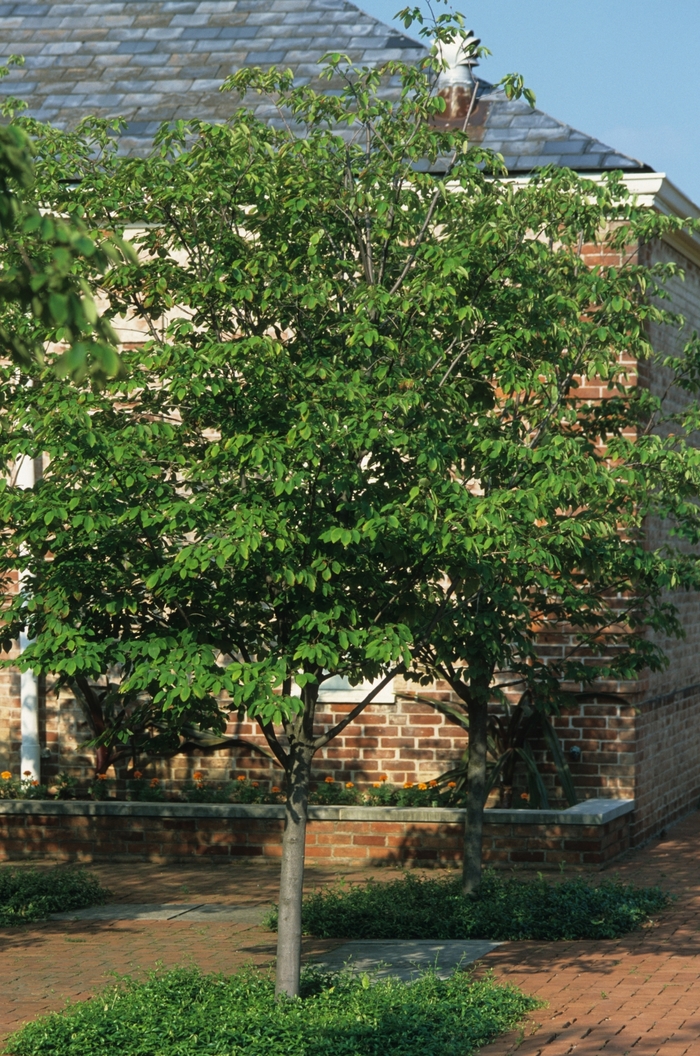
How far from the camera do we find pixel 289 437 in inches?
253

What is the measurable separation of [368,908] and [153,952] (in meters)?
1.42

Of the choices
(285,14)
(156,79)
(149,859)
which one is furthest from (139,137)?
(149,859)

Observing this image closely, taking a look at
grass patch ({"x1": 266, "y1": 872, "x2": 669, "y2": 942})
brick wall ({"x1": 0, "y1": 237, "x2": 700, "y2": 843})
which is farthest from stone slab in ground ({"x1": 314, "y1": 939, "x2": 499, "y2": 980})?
brick wall ({"x1": 0, "y1": 237, "x2": 700, "y2": 843})

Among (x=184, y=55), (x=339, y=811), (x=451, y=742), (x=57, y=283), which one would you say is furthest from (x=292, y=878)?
(x=184, y=55)

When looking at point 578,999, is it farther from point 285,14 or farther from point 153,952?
point 285,14

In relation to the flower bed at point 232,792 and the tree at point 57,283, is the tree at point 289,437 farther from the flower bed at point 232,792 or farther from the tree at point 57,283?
the flower bed at point 232,792

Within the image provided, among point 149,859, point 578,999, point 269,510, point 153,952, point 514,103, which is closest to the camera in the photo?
point 269,510

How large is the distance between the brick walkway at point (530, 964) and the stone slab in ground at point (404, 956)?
18cm

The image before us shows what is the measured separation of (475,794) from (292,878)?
292 cm

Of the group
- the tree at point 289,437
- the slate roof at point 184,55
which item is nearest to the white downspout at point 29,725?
the slate roof at point 184,55

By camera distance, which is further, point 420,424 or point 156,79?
point 156,79

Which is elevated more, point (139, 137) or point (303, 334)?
point (139, 137)

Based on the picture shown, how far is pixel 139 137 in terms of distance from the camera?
13945 mm

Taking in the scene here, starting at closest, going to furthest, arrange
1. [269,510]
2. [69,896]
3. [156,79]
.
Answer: [269,510] → [69,896] → [156,79]
